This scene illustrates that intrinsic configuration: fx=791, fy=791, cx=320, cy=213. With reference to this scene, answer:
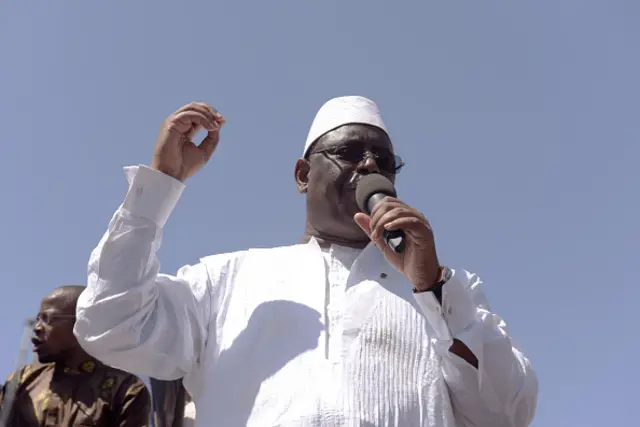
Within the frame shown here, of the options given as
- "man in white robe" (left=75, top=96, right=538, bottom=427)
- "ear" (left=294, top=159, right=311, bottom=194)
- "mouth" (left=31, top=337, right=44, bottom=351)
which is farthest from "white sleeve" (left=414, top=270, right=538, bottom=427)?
"mouth" (left=31, top=337, right=44, bottom=351)

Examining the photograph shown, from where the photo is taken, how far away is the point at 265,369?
108 inches

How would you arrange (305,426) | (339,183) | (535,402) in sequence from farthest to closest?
(339,183)
(535,402)
(305,426)

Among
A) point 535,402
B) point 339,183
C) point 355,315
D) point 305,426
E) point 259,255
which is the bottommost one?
point 305,426

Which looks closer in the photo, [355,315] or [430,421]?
[430,421]

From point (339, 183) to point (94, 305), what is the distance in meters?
1.26

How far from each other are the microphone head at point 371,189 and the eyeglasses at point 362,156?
1.58ft

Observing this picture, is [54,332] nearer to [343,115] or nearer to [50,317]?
[50,317]

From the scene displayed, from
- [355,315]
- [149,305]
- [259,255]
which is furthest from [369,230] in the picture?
[149,305]

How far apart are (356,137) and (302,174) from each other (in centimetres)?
38

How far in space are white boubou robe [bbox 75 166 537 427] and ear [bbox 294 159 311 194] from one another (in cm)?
76

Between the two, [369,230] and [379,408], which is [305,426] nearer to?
[379,408]

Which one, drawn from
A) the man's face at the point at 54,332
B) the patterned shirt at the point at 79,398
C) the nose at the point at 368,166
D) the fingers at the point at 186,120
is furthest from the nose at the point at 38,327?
the nose at the point at 368,166

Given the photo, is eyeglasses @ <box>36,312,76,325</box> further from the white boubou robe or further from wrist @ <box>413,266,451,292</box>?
wrist @ <box>413,266,451,292</box>

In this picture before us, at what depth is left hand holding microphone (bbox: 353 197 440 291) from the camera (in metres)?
2.62
